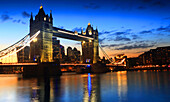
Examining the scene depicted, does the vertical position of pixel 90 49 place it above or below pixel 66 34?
below

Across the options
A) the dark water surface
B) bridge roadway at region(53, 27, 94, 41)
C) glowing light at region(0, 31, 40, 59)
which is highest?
bridge roadway at region(53, 27, 94, 41)

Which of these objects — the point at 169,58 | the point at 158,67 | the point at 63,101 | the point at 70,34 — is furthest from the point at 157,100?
the point at 169,58

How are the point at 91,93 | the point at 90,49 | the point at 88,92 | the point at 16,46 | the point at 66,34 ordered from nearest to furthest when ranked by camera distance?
the point at 91,93, the point at 88,92, the point at 16,46, the point at 66,34, the point at 90,49

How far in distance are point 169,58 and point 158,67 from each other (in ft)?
39.0

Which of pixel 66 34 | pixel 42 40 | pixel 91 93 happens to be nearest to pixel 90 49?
pixel 66 34

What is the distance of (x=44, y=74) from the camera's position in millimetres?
43688

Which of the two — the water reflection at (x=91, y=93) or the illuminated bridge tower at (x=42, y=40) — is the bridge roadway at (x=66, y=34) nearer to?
the illuminated bridge tower at (x=42, y=40)

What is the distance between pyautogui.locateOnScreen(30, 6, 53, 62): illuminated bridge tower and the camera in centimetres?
4666

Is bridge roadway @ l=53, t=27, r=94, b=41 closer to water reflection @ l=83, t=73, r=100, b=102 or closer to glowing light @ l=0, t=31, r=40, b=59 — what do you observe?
glowing light @ l=0, t=31, r=40, b=59

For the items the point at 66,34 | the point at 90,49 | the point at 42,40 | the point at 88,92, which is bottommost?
the point at 88,92

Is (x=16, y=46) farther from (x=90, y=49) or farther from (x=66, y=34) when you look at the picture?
(x=90, y=49)

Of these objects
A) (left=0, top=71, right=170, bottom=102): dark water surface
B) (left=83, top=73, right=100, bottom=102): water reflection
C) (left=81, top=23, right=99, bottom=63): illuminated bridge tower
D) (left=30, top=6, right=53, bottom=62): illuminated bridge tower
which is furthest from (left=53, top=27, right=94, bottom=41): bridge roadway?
(left=83, top=73, right=100, bottom=102): water reflection

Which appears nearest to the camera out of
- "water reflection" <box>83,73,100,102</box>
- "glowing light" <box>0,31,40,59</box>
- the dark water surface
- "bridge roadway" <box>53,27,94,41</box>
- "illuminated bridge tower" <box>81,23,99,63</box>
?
"water reflection" <box>83,73,100,102</box>

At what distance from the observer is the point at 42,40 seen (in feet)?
154
